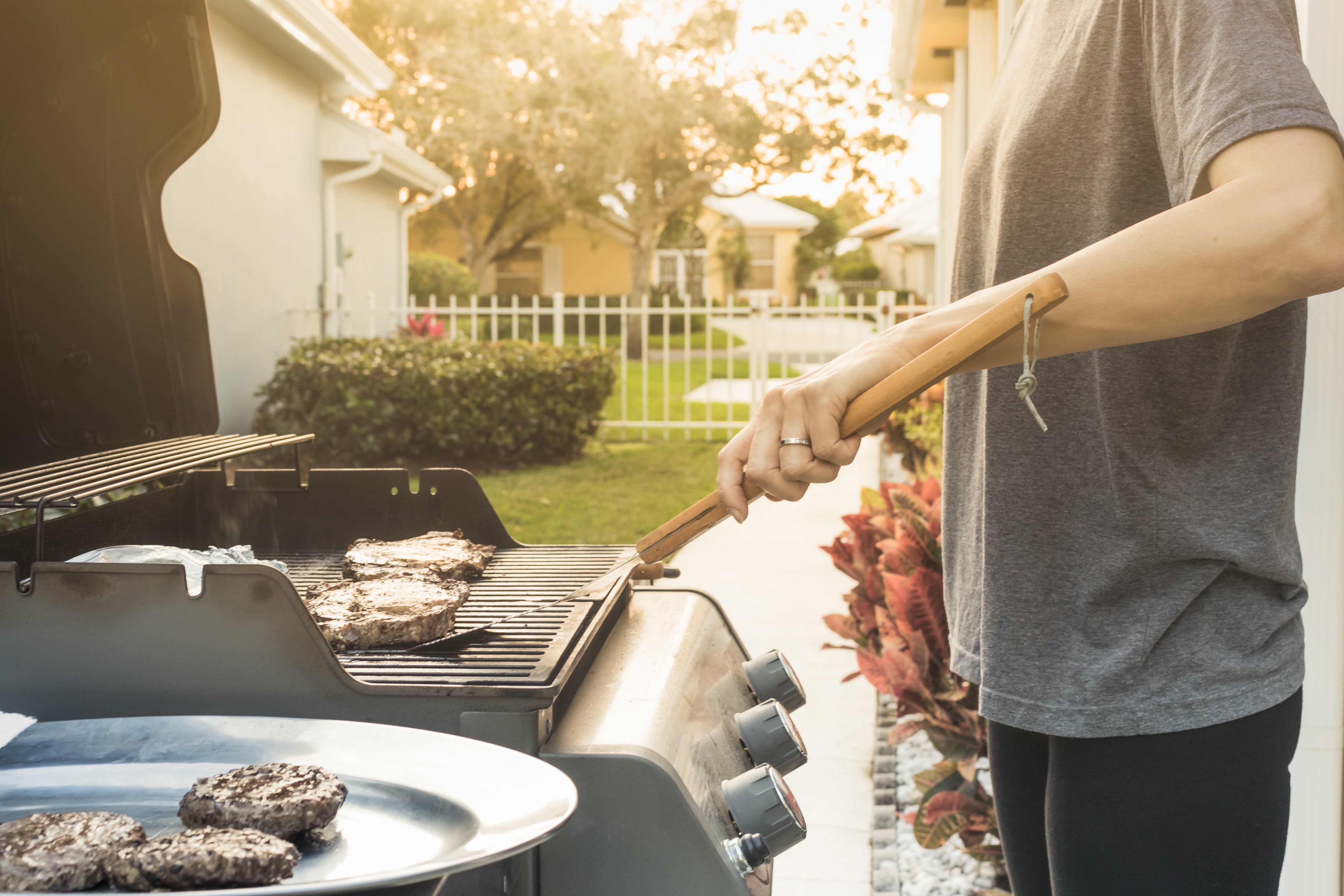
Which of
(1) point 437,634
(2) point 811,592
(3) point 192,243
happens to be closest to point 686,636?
(1) point 437,634

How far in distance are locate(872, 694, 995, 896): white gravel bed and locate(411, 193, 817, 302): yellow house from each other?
18.8 metres

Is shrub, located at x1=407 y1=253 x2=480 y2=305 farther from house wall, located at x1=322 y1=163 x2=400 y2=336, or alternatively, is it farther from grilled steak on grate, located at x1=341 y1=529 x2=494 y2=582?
grilled steak on grate, located at x1=341 y1=529 x2=494 y2=582

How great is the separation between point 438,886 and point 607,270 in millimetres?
29593

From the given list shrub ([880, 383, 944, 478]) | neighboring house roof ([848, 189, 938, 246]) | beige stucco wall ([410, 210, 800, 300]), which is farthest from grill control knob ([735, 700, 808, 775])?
beige stucco wall ([410, 210, 800, 300])

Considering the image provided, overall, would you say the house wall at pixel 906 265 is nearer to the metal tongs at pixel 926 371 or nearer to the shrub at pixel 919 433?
the shrub at pixel 919 433

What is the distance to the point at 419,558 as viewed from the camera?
1.84 meters

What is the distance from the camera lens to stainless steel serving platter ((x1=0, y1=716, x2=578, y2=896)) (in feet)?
3.11

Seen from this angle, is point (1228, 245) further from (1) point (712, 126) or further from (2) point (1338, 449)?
(1) point (712, 126)

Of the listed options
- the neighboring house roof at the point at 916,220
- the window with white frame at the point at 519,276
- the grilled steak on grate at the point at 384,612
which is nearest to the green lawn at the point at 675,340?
the window with white frame at the point at 519,276

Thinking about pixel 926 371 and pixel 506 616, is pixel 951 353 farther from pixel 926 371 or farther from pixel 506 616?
pixel 506 616

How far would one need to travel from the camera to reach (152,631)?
3.84 ft

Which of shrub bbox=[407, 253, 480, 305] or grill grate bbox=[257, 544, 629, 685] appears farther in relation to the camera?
shrub bbox=[407, 253, 480, 305]

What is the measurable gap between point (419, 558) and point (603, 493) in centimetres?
628

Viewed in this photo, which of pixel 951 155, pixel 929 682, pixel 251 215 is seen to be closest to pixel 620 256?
pixel 251 215
